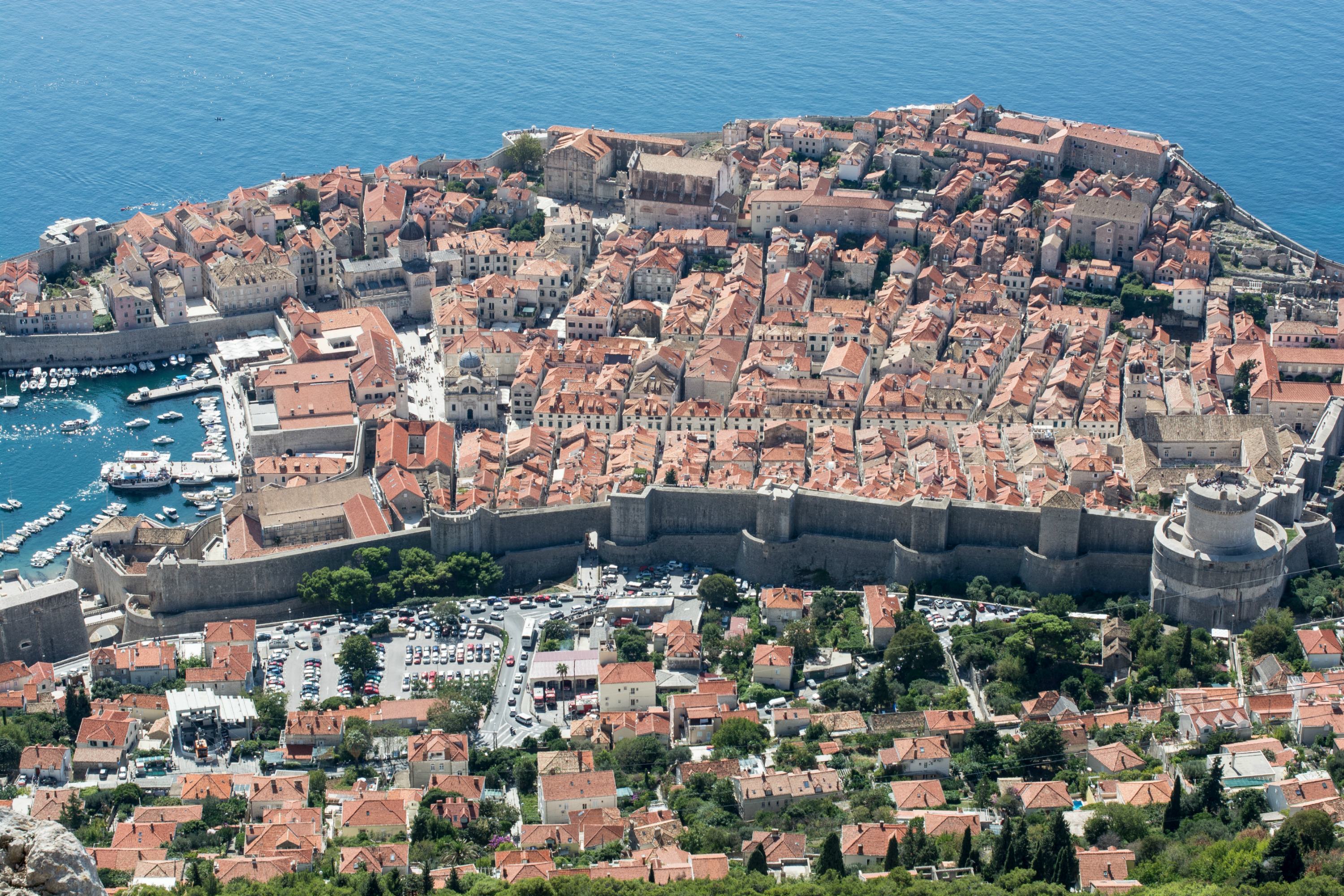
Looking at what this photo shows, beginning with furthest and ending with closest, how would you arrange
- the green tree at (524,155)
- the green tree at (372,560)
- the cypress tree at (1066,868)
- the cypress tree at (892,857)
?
the green tree at (524,155) → the green tree at (372,560) → the cypress tree at (892,857) → the cypress tree at (1066,868)

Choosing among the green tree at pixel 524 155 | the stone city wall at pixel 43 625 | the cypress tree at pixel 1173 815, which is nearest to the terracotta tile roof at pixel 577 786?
the cypress tree at pixel 1173 815

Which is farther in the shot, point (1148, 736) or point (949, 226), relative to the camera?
point (949, 226)

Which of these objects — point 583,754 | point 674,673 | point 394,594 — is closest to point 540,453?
point 394,594

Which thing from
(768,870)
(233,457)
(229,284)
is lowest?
(768,870)

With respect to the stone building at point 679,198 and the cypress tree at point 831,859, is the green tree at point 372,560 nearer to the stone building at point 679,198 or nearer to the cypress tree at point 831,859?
the cypress tree at point 831,859

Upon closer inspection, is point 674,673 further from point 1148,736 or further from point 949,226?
point 949,226

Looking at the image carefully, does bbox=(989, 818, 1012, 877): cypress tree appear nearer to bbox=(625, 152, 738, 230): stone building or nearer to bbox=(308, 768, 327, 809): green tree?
bbox=(308, 768, 327, 809): green tree

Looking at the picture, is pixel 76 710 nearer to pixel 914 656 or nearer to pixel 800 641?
pixel 800 641

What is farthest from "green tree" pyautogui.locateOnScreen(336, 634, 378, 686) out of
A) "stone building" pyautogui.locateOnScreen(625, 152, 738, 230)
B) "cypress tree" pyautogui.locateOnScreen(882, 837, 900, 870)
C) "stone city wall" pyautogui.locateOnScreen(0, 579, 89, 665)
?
"stone building" pyautogui.locateOnScreen(625, 152, 738, 230)
